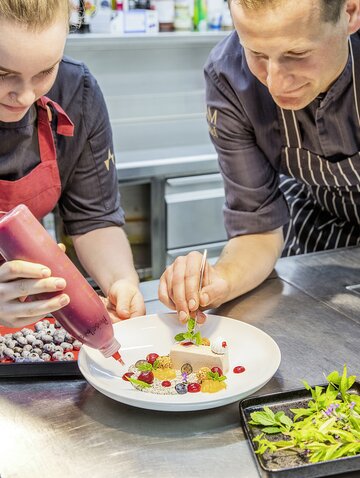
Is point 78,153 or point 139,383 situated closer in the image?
point 139,383

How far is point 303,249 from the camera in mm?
2340

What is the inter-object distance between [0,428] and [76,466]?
0.18 metres

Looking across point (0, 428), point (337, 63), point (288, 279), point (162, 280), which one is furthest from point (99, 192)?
point (0, 428)

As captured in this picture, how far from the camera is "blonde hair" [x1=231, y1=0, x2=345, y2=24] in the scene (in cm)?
142

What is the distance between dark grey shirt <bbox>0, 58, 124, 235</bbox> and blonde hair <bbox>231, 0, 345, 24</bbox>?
0.44 m

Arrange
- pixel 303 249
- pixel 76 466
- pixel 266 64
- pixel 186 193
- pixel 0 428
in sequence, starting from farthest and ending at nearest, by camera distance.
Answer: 1. pixel 186 193
2. pixel 303 249
3. pixel 266 64
4. pixel 0 428
5. pixel 76 466

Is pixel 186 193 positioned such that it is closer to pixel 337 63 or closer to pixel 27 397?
pixel 337 63

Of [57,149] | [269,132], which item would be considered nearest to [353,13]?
[269,132]

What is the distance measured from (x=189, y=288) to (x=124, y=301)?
15 cm

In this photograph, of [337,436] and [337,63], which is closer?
[337,436]

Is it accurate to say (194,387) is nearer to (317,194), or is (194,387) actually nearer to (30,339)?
(30,339)

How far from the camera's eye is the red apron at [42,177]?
164 centimetres

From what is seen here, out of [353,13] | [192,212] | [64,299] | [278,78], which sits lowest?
[192,212]

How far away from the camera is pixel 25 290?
115cm
